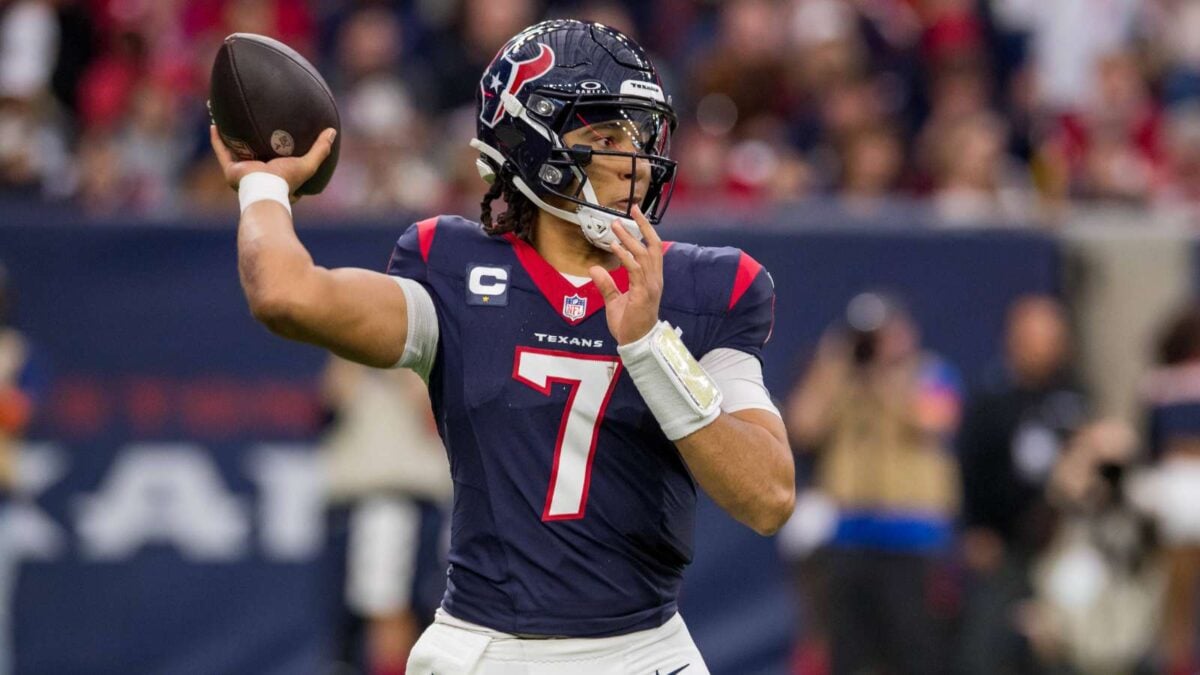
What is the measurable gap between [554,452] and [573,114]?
601 mm

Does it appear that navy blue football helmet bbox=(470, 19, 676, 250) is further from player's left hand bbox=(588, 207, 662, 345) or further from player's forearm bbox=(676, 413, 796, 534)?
player's forearm bbox=(676, 413, 796, 534)

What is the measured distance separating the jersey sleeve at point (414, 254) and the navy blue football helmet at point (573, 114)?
0.62 feet

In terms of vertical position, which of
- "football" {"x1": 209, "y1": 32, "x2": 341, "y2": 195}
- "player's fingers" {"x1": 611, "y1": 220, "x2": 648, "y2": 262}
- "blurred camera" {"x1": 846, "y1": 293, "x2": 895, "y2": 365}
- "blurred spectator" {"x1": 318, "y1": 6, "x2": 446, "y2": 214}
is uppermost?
"football" {"x1": 209, "y1": 32, "x2": 341, "y2": 195}

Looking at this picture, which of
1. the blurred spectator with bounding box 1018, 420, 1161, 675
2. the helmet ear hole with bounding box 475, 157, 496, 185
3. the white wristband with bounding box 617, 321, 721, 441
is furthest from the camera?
the blurred spectator with bounding box 1018, 420, 1161, 675

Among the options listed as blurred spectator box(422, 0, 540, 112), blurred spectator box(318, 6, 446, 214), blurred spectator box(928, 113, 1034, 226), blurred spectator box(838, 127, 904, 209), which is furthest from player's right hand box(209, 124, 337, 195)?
blurred spectator box(422, 0, 540, 112)

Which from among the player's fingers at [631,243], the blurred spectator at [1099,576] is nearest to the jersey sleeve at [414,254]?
the player's fingers at [631,243]

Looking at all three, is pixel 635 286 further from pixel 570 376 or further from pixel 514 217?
pixel 514 217

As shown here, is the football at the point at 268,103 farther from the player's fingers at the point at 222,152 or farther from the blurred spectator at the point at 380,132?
→ the blurred spectator at the point at 380,132

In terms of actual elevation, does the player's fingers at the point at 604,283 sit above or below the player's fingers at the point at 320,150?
below

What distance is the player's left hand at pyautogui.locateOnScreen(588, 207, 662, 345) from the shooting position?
3104 millimetres

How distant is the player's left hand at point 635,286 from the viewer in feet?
10.2

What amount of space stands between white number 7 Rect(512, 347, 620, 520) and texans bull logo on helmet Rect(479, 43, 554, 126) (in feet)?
1.52

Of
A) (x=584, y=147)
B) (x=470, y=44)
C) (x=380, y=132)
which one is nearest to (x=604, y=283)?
(x=584, y=147)

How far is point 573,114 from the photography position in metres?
3.39
